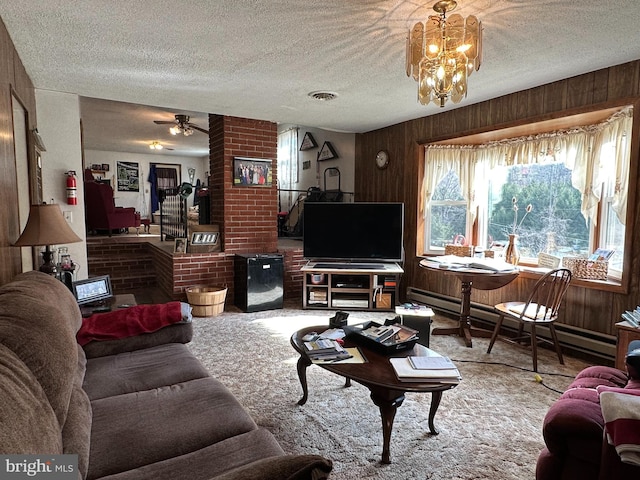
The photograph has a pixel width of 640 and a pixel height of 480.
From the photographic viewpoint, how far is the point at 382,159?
16.9 ft

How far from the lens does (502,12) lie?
2113mm

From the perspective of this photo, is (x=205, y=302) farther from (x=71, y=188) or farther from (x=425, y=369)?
(x=425, y=369)

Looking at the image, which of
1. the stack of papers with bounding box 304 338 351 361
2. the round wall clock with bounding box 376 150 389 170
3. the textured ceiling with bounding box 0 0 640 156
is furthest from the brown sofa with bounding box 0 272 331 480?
the round wall clock with bounding box 376 150 389 170

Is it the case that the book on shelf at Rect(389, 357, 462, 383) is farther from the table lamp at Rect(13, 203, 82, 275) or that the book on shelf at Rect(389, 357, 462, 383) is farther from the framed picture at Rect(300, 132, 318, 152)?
the framed picture at Rect(300, 132, 318, 152)

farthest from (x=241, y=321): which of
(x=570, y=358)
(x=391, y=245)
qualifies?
(x=570, y=358)

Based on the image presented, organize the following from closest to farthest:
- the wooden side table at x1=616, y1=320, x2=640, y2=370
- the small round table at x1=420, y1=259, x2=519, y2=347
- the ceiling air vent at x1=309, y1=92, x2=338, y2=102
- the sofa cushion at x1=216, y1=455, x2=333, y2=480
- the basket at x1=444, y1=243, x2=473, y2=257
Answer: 1. the sofa cushion at x1=216, y1=455, x2=333, y2=480
2. the wooden side table at x1=616, y1=320, x2=640, y2=370
3. the small round table at x1=420, y1=259, x2=519, y2=347
4. the ceiling air vent at x1=309, y1=92, x2=338, y2=102
5. the basket at x1=444, y1=243, x2=473, y2=257

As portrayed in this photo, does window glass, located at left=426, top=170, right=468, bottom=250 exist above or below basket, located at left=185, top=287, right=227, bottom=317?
above

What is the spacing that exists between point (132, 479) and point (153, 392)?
0.58 m

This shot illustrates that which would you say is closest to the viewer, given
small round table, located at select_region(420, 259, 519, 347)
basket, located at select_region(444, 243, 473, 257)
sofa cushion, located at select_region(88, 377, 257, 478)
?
sofa cushion, located at select_region(88, 377, 257, 478)

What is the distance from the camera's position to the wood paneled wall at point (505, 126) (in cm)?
288

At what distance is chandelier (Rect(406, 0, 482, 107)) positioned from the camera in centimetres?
198

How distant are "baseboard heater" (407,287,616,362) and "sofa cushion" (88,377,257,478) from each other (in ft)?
9.76

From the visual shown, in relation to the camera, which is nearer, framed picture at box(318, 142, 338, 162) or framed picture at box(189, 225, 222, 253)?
framed picture at box(189, 225, 222, 253)

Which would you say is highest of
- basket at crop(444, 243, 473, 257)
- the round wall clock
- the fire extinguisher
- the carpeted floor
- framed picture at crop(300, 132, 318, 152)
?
framed picture at crop(300, 132, 318, 152)
